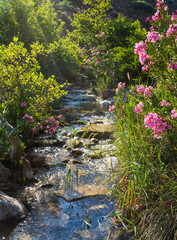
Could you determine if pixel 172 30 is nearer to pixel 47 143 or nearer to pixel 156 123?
pixel 156 123

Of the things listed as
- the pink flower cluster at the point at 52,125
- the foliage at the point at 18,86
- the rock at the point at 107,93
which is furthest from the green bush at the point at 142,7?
the pink flower cluster at the point at 52,125

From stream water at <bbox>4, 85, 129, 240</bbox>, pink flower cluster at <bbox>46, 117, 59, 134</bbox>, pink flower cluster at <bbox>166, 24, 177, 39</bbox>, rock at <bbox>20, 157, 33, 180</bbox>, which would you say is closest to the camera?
pink flower cluster at <bbox>166, 24, 177, 39</bbox>

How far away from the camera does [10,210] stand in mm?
3082

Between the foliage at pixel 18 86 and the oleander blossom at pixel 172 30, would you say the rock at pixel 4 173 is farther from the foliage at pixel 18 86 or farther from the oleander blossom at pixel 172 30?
the oleander blossom at pixel 172 30

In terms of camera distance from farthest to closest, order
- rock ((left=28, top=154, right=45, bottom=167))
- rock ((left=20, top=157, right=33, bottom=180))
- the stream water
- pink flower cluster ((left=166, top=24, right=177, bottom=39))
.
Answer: rock ((left=28, top=154, right=45, bottom=167)), rock ((left=20, top=157, right=33, bottom=180)), the stream water, pink flower cluster ((left=166, top=24, right=177, bottom=39))

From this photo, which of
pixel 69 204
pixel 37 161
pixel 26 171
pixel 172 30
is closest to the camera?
pixel 172 30

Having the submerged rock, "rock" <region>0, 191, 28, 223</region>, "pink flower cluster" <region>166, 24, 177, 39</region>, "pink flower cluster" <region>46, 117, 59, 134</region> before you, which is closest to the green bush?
"pink flower cluster" <region>46, 117, 59, 134</region>

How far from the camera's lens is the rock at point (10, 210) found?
3.03 meters

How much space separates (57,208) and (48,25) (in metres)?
14.7

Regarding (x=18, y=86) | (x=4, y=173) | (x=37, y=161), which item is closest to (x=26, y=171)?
(x=4, y=173)

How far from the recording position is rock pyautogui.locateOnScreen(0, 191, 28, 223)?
9.95 feet

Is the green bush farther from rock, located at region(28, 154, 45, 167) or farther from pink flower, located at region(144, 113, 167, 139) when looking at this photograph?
pink flower, located at region(144, 113, 167, 139)

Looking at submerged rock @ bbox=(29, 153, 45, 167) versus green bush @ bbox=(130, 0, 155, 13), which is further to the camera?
green bush @ bbox=(130, 0, 155, 13)

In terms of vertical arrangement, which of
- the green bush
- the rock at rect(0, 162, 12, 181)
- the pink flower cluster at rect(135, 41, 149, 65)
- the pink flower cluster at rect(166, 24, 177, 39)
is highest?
the green bush
